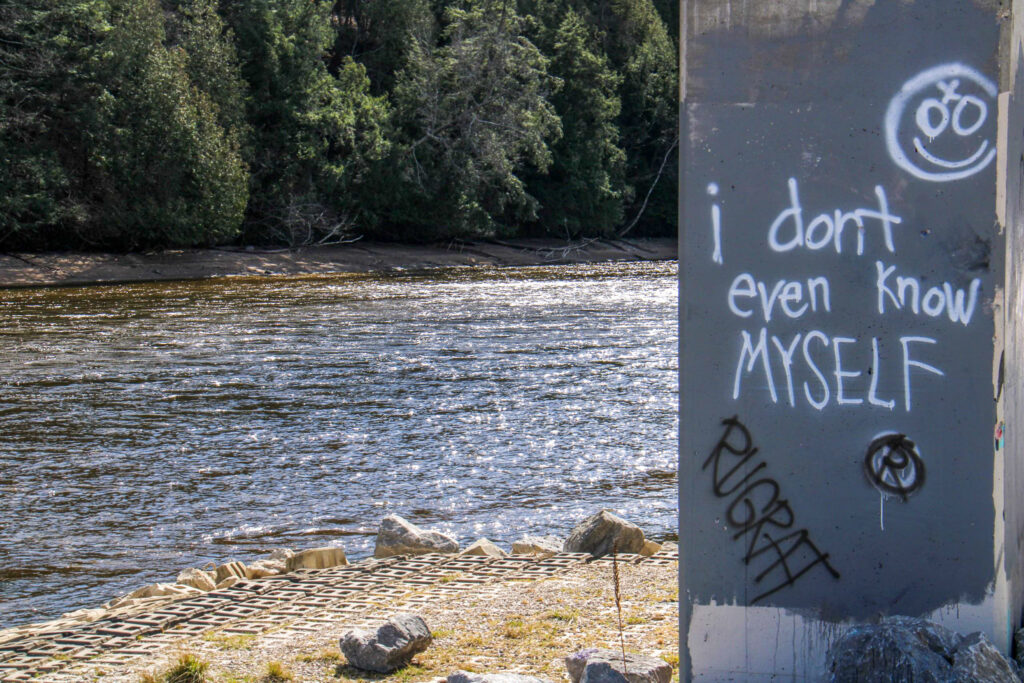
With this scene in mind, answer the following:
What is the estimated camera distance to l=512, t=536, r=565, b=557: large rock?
8.56m

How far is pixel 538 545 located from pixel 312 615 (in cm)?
237

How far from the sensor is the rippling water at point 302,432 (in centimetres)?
1001

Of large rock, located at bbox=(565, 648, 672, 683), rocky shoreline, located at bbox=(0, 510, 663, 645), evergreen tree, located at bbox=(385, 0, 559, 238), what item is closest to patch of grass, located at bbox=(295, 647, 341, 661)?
large rock, located at bbox=(565, 648, 672, 683)

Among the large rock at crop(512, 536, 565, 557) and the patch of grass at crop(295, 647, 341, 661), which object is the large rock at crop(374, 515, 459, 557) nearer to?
the large rock at crop(512, 536, 565, 557)

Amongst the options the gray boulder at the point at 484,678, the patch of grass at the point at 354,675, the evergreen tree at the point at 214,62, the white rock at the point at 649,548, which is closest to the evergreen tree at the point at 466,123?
the evergreen tree at the point at 214,62

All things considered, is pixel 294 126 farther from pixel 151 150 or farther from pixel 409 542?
pixel 409 542

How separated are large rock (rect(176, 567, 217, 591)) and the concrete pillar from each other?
14.2 feet

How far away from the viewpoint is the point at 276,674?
549cm

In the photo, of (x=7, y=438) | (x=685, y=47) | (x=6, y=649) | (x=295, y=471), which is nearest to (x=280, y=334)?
(x=7, y=438)

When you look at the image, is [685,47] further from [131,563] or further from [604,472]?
[604,472]

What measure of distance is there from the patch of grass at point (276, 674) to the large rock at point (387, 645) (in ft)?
0.96

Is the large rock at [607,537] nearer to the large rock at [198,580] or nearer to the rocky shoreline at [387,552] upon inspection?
the rocky shoreline at [387,552]

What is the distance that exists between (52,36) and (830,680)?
1595 inches

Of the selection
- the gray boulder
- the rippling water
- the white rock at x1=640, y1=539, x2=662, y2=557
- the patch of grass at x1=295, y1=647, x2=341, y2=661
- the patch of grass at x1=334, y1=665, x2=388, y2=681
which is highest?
the gray boulder
